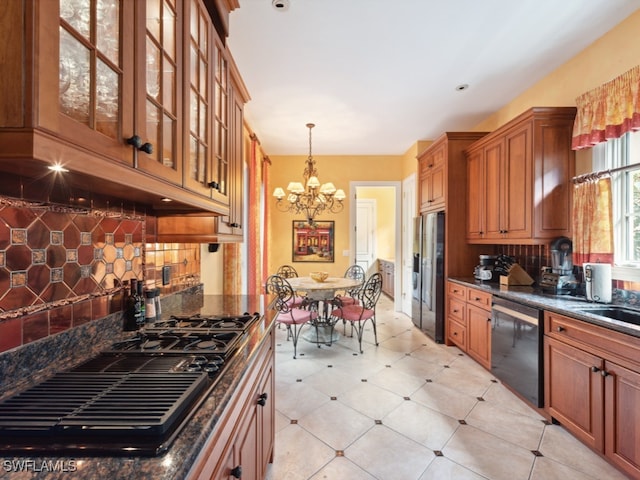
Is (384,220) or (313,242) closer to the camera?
(313,242)

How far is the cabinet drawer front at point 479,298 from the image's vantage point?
115 inches

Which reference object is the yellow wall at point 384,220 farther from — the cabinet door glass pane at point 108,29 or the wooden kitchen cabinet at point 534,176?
the cabinet door glass pane at point 108,29

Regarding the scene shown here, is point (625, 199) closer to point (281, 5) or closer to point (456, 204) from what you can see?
point (456, 204)

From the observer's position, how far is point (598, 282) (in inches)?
85.7

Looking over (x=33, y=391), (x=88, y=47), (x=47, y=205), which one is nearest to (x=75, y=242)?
(x=47, y=205)

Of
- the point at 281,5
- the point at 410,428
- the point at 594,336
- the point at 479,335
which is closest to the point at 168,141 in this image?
the point at 281,5

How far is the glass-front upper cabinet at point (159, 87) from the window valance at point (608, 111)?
290 cm

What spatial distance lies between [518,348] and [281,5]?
322cm

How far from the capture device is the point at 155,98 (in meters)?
0.95

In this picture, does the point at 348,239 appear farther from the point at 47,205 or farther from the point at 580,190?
the point at 47,205

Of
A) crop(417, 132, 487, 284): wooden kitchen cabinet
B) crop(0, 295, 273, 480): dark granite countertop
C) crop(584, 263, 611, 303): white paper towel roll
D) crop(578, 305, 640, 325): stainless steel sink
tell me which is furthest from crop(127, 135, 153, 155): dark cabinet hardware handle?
crop(417, 132, 487, 284): wooden kitchen cabinet

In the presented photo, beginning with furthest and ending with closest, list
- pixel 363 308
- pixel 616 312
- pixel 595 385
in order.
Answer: pixel 363 308, pixel 616 312, pixel 595 385

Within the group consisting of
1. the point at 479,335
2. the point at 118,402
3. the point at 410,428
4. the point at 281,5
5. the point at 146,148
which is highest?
the point at 281,5

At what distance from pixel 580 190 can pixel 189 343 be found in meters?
3.16
